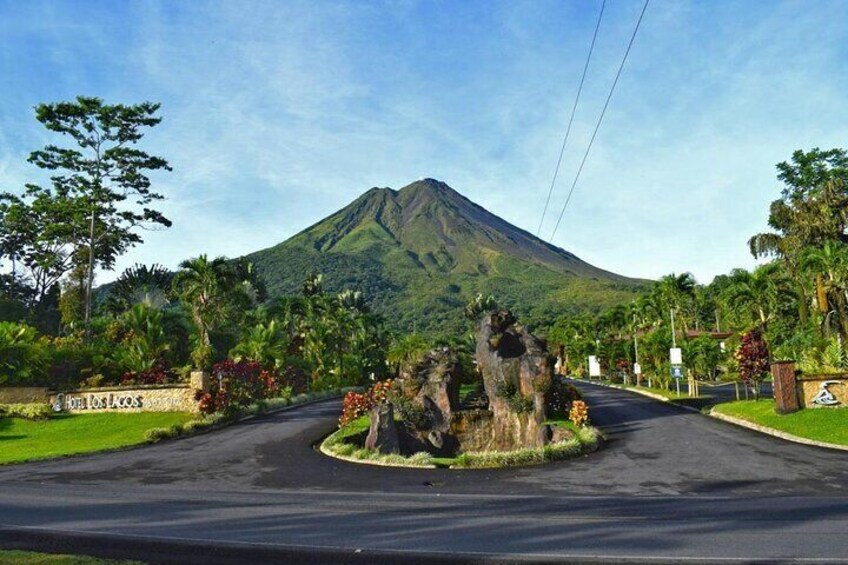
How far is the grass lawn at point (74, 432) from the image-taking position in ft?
83.8

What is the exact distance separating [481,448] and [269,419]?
39.8ft

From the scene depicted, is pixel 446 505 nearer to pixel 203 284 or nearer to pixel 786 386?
pixel 786 386

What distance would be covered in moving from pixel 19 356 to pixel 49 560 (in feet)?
112

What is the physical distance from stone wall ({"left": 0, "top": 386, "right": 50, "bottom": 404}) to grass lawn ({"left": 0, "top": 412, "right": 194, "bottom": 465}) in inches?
111

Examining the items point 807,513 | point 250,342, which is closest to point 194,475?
point 807,513

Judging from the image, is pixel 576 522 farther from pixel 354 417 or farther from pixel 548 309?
pixel 548 309

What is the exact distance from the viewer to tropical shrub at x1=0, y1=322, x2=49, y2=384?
36.1m

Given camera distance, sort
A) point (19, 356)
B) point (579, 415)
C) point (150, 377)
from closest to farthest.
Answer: point (579, 415)
point (19, 356)
point (150, 377)

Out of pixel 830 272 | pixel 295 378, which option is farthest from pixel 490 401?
pixel 830 272

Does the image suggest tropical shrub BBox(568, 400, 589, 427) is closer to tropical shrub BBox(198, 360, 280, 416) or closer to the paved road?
the paved road

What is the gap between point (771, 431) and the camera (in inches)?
961

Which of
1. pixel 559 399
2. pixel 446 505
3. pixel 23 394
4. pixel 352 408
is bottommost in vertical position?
pixel 446 505

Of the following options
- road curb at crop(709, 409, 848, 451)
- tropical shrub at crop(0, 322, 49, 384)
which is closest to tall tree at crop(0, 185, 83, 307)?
tropical shrub at crop(0, 322, 49, 384)

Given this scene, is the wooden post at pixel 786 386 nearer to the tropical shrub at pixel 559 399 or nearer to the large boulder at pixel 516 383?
the tropical shrub at pixel 559 399
